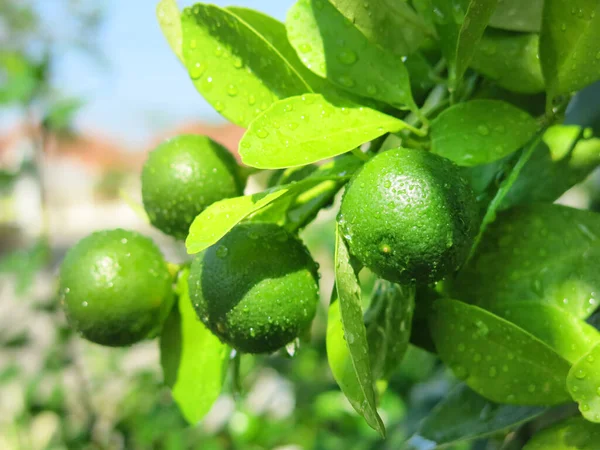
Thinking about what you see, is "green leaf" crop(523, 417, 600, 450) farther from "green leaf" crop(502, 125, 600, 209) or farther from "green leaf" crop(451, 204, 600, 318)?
"green leaf" crop(502, 125, 600, 209)

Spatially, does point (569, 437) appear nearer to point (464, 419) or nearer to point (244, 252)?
point (464, 419)

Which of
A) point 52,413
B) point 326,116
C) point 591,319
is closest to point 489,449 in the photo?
point 591,319

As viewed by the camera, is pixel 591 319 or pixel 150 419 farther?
pixel 150 419

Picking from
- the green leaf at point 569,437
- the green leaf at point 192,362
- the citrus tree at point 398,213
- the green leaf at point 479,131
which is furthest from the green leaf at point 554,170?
the green leaf at point 192,362

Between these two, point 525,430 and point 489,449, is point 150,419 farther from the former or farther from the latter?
point 525,430

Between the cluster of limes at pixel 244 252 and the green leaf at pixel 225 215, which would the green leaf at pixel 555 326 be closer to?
the cluster of limes at pixel 244 252

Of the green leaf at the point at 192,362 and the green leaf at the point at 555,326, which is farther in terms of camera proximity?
the green leaf at the point at 192,362
